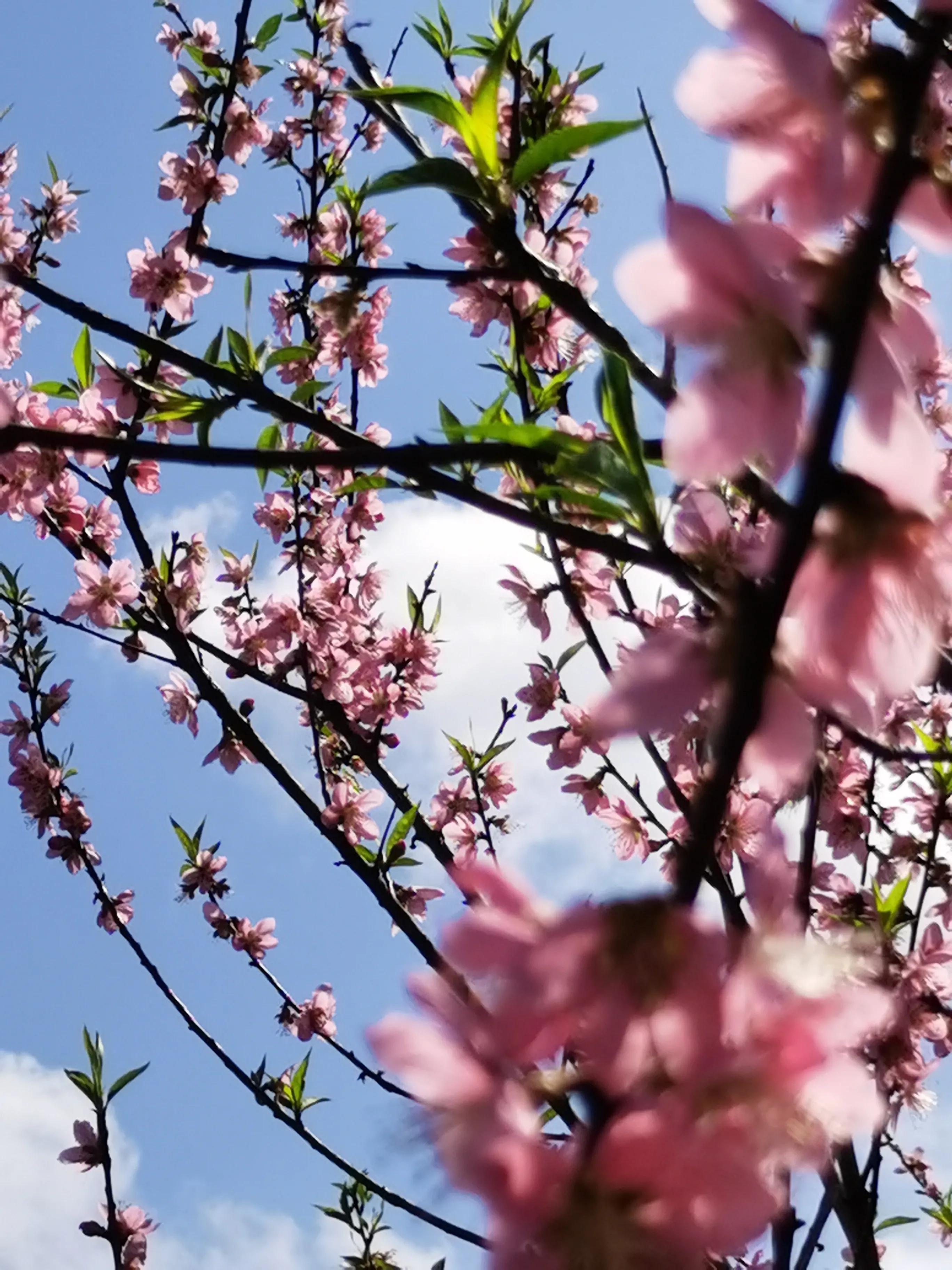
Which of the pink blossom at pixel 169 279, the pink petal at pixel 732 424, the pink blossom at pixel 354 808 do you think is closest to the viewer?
the pink petal at pixel 732 424

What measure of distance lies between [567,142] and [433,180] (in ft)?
0.70

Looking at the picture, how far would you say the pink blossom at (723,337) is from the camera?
0.67 meters

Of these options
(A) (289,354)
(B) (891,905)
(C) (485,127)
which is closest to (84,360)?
(A) (289,354)

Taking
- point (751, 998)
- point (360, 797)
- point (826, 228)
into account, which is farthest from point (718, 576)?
point (360, 797)

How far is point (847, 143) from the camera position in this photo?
76 centimetres

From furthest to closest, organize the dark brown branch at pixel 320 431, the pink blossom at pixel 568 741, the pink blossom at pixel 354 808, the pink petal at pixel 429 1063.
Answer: the pink blossom at pixel 354 808, the pink blossom at pixel 568 741, the dark brown branch at pixel 320 431, the pink petal at pixel 429 1063

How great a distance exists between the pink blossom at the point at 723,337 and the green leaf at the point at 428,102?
2.72ft

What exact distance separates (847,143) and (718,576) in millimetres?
442

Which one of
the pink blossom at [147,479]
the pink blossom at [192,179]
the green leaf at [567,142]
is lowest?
the green leaf at [567,142]

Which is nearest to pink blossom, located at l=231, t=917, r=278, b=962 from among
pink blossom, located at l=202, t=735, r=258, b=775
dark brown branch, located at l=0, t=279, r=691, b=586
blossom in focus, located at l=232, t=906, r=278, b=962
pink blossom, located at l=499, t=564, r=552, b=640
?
blossom in focus, located at l=232, t=906, r=278, b=962

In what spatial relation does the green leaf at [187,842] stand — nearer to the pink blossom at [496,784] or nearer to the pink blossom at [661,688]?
the pink blossom at [496,784]

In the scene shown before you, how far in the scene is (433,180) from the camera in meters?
1.31

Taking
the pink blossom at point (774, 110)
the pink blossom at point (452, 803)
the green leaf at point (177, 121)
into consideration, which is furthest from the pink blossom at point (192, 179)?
the pink blossom at point (774, 110)

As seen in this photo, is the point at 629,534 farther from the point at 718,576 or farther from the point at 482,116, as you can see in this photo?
the point at 482,116
